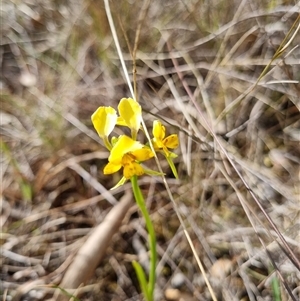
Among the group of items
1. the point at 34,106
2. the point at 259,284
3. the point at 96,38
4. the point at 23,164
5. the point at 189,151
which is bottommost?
the point at 259,284

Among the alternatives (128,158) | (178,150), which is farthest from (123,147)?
(178,150)

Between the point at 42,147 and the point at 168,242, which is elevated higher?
the point at 42,147

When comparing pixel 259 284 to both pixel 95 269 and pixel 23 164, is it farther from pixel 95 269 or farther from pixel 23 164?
pixel 23 164

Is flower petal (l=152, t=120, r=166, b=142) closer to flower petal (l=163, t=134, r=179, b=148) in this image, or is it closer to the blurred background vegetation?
flower petal (l=163, t=134, r=179, b=148)

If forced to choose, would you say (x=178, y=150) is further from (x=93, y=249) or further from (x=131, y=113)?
(x=131, y=113)

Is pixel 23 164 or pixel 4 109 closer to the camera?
pixel 23 164

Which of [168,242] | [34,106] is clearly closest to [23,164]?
[34,106]
